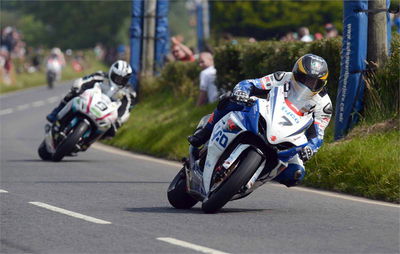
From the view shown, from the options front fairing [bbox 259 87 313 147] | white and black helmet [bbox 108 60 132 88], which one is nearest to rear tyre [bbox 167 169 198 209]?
front fairing [bbox 259 87 313 147]

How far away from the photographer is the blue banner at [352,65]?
1451 centimetres

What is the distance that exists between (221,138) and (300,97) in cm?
81

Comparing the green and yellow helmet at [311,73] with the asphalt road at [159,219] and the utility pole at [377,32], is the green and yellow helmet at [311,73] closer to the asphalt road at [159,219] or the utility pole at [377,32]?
the asphalt road at [159,219]

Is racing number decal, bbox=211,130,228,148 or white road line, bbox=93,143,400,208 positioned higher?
racing number decal, bbox=211,130,228,148

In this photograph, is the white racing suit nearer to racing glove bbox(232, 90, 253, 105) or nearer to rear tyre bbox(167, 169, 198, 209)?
racing glove bbox(232, 90, 253, 105)

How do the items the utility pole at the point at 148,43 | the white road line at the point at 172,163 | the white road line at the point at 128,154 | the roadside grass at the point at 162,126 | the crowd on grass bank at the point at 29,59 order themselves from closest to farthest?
the white road line at the point at 172,163
the white road line at the point at 128,154
the roadside grass at the point at 162,126
the utility pole at the point at 148,43
the crowd on grass bank at the point at 29,59

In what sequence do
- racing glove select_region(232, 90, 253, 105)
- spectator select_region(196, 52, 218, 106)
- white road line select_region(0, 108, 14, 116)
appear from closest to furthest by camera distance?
racing glove select_region(232, 90, 253, 105)
spectator select_region(196, 52, 218, 106)
white road line select_region(0, 108, 14, 116)

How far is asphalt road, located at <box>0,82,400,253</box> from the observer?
8281 millimetres

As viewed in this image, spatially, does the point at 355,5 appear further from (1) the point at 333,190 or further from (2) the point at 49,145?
(2) the point at 49,145

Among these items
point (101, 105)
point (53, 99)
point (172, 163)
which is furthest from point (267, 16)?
point (172, 163)

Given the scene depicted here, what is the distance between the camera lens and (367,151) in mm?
12906

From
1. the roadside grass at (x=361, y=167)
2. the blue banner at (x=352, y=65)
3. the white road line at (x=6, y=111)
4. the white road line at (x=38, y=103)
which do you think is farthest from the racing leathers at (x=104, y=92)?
the white road line at (x=38, y=103)

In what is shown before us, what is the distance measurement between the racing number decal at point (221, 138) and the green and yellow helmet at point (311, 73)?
0.84 m

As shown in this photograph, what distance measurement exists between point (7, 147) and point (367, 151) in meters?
10.3
